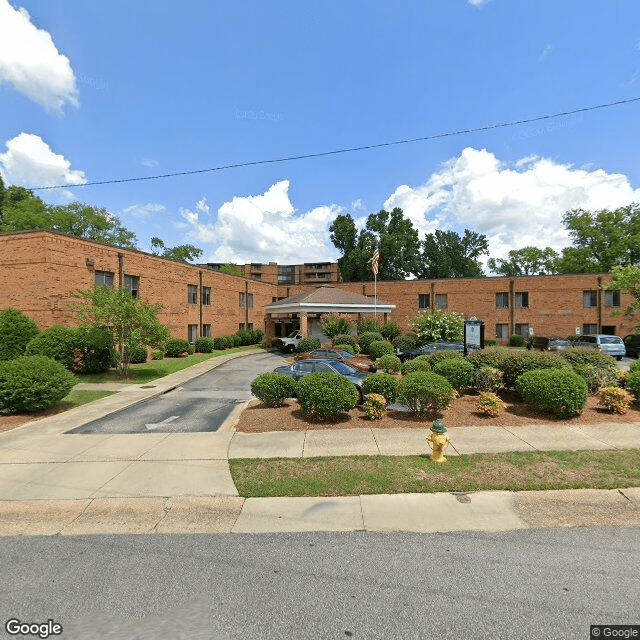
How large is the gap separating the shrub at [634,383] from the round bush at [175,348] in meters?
23.2

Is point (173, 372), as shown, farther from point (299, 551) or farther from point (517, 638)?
point (517, 638)

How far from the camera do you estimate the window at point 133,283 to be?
21405mm

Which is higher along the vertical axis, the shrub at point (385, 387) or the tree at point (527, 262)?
the tree at point (527, 262)

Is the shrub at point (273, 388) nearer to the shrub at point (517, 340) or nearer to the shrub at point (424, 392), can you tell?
the shrub at point (424, 392)

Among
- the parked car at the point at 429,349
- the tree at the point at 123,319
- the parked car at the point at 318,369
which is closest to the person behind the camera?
the parked car at the point at 318,369

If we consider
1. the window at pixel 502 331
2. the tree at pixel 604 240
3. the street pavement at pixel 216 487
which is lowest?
the street pavement at pixel 216 487

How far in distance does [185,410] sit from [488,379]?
30.1 ft

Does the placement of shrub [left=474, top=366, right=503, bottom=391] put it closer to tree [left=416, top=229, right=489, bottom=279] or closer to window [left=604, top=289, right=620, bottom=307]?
window [left=604, top=289, right=620, bottom=307]

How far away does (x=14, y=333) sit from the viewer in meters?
15.5

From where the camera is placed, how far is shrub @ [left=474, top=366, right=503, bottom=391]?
10.1 m

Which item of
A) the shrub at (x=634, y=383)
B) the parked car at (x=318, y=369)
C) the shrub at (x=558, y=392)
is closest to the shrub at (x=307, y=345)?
the parked car at (x=318, y=369)

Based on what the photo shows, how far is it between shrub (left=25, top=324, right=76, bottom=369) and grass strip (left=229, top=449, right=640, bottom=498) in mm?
13880

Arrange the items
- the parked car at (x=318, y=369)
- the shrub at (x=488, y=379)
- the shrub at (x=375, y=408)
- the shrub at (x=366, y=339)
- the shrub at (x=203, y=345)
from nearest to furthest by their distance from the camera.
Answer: the shrub at (x=375, y=408) → the shrub at (x=488, y=379) → the parked car at (x=318, y=369) → the shrub at (x=366, y=339) → the shrub at (x=203, y=345)

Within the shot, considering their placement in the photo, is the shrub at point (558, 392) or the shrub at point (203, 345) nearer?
the shrub at point (558, 392)
